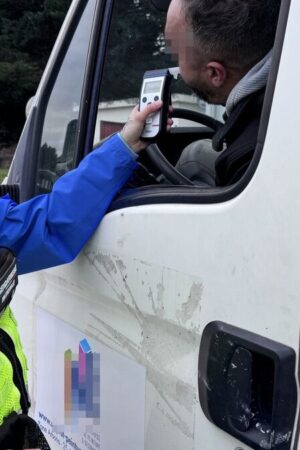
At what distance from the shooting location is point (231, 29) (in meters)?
1.33

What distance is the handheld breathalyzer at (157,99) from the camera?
1.56 m

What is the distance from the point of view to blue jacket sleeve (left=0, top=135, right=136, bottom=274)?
4.86 ft

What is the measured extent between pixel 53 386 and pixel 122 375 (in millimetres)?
414

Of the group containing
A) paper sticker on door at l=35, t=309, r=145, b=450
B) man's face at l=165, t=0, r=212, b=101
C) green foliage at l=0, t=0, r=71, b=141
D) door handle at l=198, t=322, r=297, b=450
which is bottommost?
paper sticker on door at l=35, t=309, r=145, b=450

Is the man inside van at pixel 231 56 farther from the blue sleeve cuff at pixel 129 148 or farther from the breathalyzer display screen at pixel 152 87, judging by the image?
the blue sleeve cuff at pixel 129 148

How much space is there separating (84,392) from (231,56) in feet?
3.36

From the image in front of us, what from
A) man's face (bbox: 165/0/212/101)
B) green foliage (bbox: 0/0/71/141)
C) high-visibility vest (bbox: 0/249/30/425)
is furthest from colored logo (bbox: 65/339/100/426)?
green foliage (bbox: 0/0/71/141)

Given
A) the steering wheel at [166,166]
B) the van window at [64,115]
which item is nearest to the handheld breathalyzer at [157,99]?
the steering wheel at [166,166]

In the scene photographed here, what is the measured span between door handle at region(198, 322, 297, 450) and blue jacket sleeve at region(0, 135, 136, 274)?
536mm

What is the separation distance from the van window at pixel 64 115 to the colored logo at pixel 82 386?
629mm

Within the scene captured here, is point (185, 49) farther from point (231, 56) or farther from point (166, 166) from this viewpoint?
point (166, 166)

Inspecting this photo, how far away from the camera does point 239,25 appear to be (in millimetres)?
1333

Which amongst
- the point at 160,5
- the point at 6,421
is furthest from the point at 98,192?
the point at 160,5

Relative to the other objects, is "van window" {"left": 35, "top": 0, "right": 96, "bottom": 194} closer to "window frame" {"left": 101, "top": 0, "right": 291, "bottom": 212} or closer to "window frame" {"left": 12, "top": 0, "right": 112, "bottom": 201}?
"window frame" {"left": 12, "top": 0, "right": 112, "bottom": 201}
